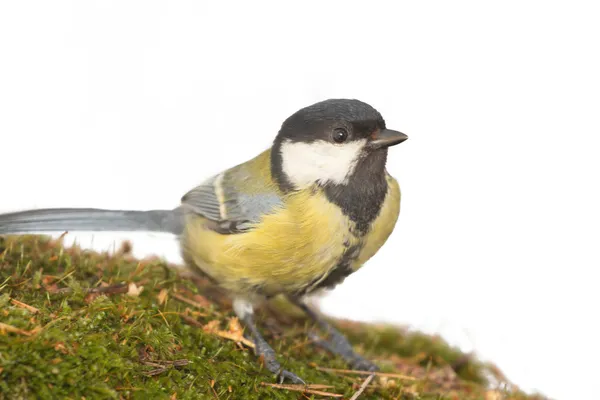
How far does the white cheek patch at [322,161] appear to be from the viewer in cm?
199

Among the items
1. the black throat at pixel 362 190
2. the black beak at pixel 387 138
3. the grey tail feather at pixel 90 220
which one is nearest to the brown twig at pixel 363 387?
the black throat at pixel 362 190

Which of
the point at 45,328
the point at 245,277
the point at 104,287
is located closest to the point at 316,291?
the point at 245,277

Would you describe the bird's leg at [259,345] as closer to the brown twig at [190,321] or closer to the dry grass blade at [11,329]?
the brown twig at [190,321]

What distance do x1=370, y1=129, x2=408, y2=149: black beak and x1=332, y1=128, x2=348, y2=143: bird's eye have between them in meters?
0.09

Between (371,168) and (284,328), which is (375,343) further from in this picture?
(371,168)

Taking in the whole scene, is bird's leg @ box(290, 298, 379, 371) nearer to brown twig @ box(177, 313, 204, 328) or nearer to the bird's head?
brown twig @ box(177, 313, 204, 328)

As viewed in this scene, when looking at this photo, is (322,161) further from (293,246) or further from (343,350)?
(343,350)

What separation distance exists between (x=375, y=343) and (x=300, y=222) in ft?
3.12

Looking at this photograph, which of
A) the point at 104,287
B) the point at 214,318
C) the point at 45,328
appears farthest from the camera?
the point at 214,318

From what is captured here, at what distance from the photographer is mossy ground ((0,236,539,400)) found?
1451 mm

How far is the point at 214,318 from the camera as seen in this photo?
217 centimetres

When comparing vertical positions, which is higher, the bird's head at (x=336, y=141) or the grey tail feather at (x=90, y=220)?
the bird's head at (x=336, y=141)

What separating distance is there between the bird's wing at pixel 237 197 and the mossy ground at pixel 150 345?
269 millimetres

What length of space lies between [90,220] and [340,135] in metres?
0.94
